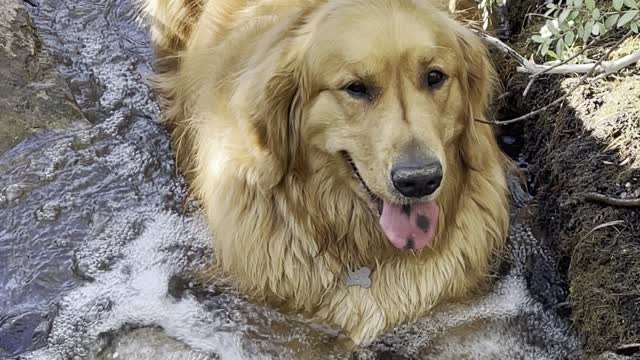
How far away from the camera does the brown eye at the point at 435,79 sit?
304 cm

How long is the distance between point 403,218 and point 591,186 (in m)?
1.18

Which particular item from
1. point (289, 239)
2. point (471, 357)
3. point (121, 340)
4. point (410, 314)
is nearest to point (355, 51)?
point (289, 239)

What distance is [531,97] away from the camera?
4.46 meters

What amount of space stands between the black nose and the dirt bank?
1048 millimetres

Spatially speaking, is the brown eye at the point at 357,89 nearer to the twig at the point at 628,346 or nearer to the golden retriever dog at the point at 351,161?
the golden retriever dog at the point at 351,161

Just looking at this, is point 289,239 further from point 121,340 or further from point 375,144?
point 121,340

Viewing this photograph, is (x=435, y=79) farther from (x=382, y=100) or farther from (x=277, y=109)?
(x=277, y=109)

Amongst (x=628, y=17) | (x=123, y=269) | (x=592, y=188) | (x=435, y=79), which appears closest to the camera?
(x=628, y=17)

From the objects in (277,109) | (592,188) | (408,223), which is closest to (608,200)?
(592,188)

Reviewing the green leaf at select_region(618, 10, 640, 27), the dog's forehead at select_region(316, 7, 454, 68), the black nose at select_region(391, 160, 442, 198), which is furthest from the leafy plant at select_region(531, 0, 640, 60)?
the black nose at select_region(391, 160, 442, 198)

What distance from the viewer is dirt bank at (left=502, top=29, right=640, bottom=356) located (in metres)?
3.42

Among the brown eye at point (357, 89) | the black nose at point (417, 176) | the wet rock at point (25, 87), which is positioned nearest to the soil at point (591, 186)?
the black nose at point (417, 176)

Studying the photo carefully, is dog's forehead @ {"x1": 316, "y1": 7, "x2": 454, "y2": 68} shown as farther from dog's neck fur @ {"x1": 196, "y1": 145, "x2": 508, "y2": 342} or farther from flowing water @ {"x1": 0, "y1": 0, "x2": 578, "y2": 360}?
flowing water @ {"x1": 0, "y1": 0, "x2": 578, "y2": 360}

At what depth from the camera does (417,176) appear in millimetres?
2848
